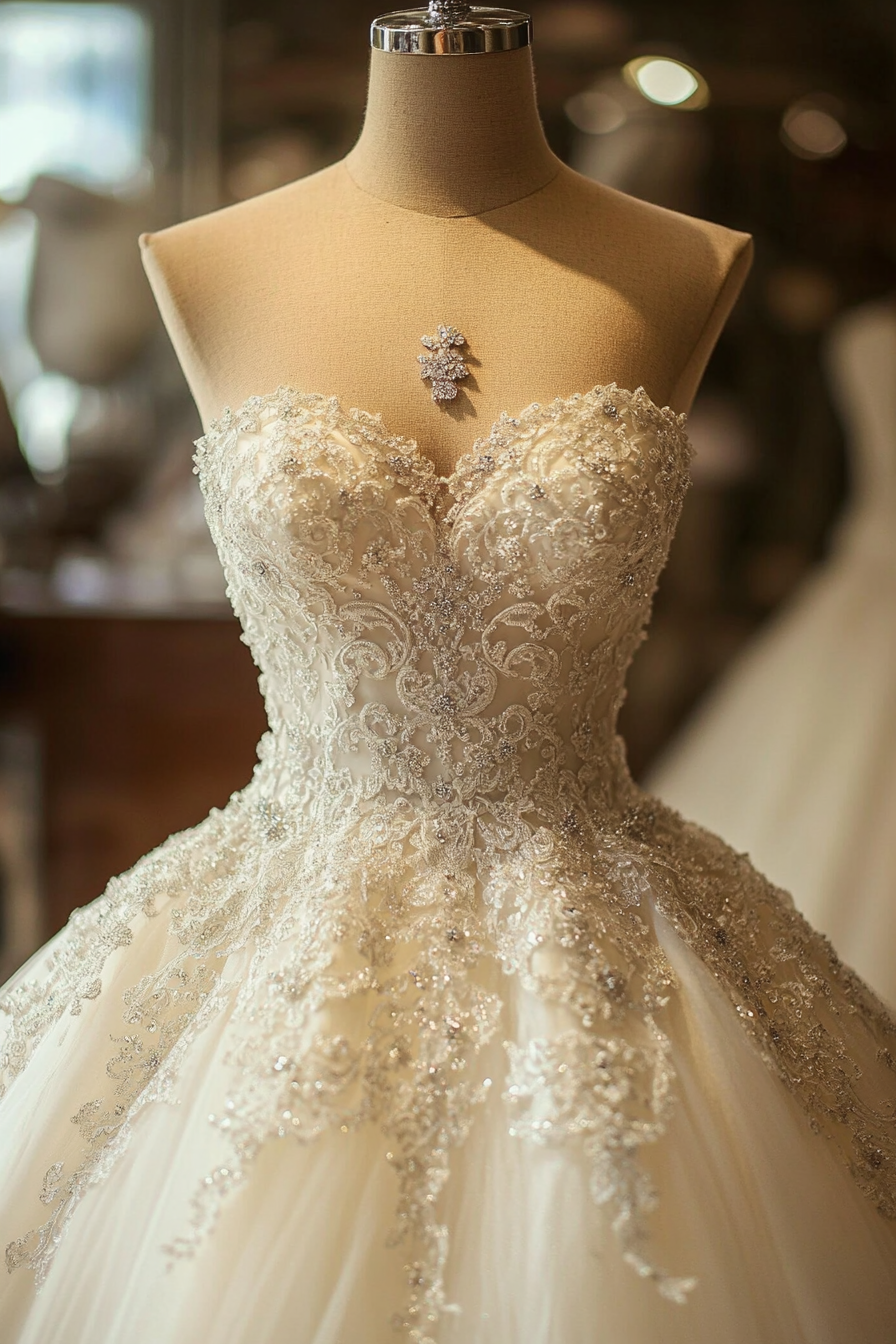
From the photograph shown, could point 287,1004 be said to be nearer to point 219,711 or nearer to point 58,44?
point 219,711

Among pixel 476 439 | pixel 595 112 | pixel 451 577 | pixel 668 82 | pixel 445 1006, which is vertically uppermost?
pixel 668 82

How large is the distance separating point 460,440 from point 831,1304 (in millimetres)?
784

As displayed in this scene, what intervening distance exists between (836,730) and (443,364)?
1847 mm

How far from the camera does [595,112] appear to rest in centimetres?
373

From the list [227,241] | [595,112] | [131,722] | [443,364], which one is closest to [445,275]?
[443,364]

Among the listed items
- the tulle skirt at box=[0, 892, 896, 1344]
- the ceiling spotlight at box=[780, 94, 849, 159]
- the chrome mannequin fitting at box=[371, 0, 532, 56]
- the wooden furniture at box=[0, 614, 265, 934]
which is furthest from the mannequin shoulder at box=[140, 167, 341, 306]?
the ceiling spotlight at box=[780, 94, 849, 159]

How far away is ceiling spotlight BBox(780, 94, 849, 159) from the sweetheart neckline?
3034mm

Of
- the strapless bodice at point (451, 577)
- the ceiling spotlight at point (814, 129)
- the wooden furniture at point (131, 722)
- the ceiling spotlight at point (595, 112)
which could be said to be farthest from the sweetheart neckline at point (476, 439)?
the ceiling spotlight at point (814, 129)

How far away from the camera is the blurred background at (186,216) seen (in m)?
3.46

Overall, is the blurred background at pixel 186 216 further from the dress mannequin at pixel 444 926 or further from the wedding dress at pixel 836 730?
the dress mannequin at pixel 444 926

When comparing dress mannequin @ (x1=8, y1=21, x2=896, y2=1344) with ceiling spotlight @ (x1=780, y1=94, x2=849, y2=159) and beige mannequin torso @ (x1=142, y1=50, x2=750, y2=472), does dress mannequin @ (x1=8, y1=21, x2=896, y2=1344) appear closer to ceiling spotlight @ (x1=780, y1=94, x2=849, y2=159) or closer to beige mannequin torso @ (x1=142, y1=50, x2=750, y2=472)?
beige mannequin torso @ (x1=142, y1=50, x2=750, y2=472)

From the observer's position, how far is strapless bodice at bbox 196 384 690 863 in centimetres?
111

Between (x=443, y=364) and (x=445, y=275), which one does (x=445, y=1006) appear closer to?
(x=443, y=364)

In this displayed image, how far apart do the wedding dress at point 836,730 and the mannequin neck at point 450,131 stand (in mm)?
1343
